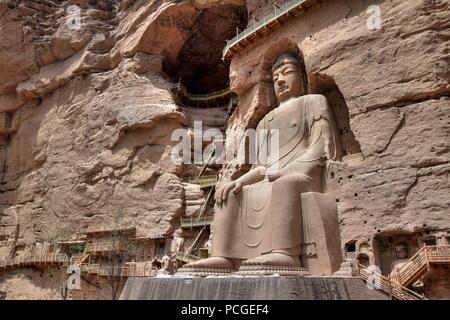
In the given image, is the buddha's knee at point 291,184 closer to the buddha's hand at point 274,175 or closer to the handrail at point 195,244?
the buddha's hand at point 274,175

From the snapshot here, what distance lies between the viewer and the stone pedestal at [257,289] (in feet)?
17.6

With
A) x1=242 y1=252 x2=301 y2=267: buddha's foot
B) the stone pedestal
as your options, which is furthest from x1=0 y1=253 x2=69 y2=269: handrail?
x1=242 y1=252 x2=301 y2=267: buddha's foot

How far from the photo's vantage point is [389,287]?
6172 mm

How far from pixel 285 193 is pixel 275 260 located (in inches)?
50.4

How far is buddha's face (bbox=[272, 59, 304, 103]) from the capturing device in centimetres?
922

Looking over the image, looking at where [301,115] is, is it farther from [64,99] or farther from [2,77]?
[2,77]

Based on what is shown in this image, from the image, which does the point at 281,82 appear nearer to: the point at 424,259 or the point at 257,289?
the point at 424,259

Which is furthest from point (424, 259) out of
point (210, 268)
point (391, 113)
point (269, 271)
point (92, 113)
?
point (92, 113)

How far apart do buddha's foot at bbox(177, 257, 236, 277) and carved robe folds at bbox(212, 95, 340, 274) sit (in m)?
0.20

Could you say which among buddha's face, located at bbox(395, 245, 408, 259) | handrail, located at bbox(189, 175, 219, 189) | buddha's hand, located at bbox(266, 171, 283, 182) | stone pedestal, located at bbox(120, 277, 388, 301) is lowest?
stone pedestal, located at bbox(120, 277, 388, 301)

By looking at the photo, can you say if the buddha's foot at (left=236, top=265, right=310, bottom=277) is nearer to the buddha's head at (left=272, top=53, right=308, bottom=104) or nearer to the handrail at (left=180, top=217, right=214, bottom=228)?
the buddha's head at (left=272, top=53, right=308, bottom=104)

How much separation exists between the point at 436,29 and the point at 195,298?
20.5ft

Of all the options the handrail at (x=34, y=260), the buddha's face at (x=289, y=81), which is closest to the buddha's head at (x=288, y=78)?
the buddha's face at (x=289, y=81)

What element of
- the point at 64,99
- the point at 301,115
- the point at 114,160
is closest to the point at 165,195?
the point at 114,160
